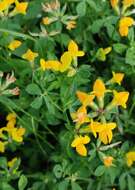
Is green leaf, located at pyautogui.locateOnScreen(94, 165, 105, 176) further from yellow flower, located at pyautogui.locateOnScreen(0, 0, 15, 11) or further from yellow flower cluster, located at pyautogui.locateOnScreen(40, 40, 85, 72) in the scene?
yellow flower, located at pyautogui.locateOnScreen(0, 0, 15, 11)

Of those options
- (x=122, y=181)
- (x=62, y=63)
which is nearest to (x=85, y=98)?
(x=62, y=63)

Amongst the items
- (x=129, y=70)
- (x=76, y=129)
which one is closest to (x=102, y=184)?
(x=76, y=129)

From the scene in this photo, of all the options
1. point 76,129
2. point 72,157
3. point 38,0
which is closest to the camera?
point 76,129

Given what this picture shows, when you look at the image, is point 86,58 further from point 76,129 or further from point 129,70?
point 76,129

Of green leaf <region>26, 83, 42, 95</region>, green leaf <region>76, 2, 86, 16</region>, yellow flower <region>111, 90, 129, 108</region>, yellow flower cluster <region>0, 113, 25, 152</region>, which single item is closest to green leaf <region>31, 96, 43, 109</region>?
green leaf <region>26, 83, 42, 95</region>

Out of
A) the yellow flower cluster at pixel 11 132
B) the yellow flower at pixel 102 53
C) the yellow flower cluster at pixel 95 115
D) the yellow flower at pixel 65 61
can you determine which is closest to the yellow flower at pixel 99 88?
the yellow flower cluster at pixel 95 115

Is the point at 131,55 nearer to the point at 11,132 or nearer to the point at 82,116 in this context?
the point at 82,116

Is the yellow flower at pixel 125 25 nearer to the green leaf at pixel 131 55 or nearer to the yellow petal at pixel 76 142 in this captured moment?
the green leaf at pixel 131 55

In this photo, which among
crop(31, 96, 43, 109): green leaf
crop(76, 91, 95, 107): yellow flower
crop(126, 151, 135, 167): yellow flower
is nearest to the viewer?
crop(76, 91, 95, 107): yellow flower
